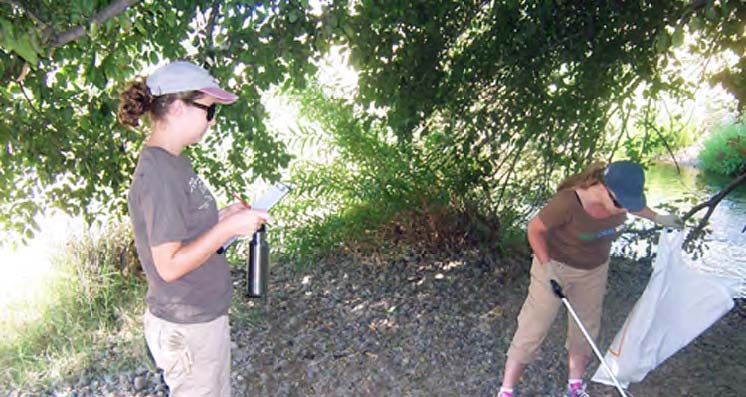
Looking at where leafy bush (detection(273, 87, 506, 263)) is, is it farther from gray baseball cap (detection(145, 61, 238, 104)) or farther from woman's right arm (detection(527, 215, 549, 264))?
gray baseball cap (detection(145, 61, 238, 104))

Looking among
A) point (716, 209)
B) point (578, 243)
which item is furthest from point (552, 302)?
point (716, 209)

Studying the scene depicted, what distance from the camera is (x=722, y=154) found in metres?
11.1

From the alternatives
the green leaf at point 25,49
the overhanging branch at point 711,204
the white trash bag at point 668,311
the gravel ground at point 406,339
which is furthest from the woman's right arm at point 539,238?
the overhanging branch at point 711,204

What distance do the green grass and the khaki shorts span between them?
86.7 inches

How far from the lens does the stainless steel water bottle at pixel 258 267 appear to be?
2365 mm

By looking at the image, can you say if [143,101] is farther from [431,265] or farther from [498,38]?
[431,265]

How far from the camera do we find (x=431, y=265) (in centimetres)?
490

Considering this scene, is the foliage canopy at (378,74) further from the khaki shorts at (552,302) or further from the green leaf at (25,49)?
the khaki shorts at (552,302)

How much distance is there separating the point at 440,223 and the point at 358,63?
206 centimetres

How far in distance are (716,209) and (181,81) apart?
8.41 m

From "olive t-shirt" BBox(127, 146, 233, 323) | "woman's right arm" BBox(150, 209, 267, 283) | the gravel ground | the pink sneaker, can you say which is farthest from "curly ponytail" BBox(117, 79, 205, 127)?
the pink sneaker

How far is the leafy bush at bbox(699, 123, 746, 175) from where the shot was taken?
10891 mm

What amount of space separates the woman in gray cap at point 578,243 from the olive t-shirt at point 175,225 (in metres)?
1.44

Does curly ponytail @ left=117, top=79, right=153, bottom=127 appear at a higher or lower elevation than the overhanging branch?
higher
